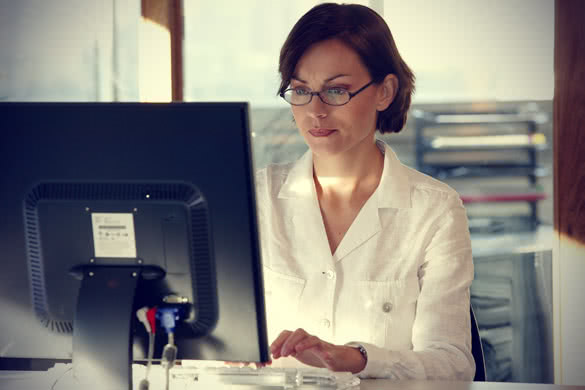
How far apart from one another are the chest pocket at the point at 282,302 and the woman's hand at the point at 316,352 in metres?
0.43

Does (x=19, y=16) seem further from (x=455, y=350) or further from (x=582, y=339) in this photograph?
(x=582, y=339)

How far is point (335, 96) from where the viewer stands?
178cm

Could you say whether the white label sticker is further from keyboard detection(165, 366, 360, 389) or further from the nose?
the nose

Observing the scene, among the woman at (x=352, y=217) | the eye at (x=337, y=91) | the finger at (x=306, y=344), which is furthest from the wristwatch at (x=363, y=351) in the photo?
the eye at (x=337, y=91)

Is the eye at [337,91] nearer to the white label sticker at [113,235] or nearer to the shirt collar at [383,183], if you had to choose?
the shirt collar at [383,183]

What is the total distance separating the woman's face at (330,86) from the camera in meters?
1.78

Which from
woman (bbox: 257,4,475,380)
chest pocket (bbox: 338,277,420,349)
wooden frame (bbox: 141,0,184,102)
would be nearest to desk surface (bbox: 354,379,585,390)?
woman (bbox: 257,4,475,380)

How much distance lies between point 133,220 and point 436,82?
2045 mm

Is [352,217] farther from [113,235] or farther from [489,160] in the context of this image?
[489,160]

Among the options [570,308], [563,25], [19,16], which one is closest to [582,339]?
[570,308]

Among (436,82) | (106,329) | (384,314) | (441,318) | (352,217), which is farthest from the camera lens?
(436,82)

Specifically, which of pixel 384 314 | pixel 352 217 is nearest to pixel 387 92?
pixel 352 217

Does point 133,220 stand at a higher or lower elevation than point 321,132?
lower

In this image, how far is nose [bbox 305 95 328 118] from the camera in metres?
1.76
